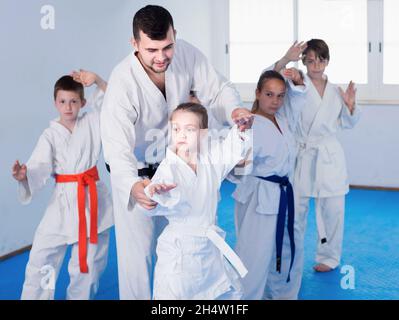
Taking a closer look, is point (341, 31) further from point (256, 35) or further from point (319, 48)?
point (319, 48)

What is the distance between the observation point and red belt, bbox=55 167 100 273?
344 cm

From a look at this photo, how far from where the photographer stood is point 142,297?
116 inches

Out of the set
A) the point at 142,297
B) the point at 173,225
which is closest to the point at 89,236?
the point at 142,297

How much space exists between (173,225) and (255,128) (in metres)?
0.91

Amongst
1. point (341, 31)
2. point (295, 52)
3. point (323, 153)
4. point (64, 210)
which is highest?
point (341, 31)

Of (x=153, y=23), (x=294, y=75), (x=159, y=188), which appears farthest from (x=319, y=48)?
(x=159, y=188)

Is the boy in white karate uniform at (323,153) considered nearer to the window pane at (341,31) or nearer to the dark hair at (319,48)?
the dark hair at (319,48)

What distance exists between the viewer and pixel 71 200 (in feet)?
11.5

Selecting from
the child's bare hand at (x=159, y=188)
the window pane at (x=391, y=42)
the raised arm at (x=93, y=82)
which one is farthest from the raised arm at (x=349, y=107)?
the window pane at (x=391, y=42)

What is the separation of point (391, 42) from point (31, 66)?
3.49 meters

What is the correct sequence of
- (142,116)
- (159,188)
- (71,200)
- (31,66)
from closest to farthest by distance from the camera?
(159,188)
(142,116)
(71,200)
(31,66)

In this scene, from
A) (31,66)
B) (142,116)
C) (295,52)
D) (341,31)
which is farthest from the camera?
(341,31)

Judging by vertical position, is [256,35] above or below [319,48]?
above

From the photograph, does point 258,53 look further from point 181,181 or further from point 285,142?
point 181,181
